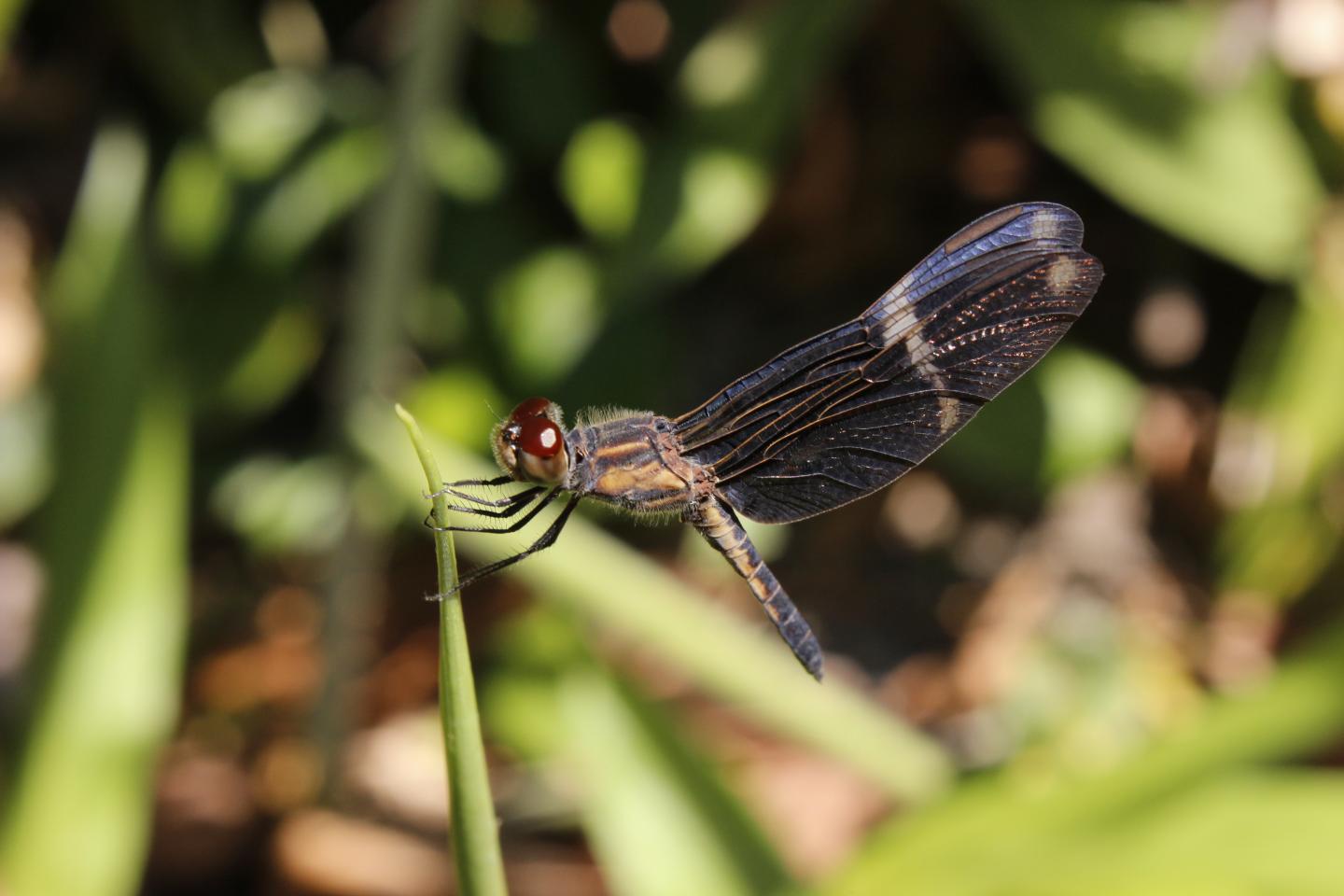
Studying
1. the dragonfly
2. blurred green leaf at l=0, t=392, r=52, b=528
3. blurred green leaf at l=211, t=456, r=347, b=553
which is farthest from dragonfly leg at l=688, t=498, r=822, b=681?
blurred green leaf at l=0, t=392, r=52, b=528

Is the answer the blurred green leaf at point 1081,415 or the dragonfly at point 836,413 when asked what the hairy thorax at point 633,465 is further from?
the blurred green leaf at point 1081,415

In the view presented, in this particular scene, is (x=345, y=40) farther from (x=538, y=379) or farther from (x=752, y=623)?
(x=752, y=623)

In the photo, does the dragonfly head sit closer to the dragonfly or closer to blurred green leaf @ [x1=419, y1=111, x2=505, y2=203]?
the dragonfly

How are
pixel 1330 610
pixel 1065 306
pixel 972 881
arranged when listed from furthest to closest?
1. pixel 1330 610
2. pixel 972 881
3. pixel 1065 306

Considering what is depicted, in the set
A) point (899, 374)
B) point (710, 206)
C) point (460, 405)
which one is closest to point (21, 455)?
point (460, 405)

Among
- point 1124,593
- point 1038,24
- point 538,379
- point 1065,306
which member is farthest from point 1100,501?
point 1065,306
